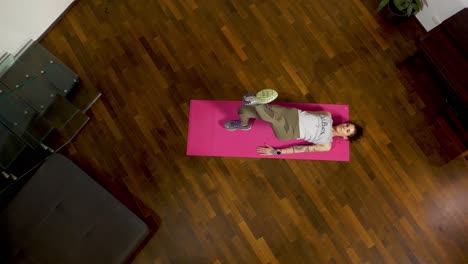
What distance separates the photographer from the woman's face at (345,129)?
2609 millimetres

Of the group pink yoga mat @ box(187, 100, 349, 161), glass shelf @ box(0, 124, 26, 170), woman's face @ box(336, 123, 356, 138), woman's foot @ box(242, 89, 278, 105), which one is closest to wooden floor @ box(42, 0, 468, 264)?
pink yoga mat @ box(187, 100, 349, 161)

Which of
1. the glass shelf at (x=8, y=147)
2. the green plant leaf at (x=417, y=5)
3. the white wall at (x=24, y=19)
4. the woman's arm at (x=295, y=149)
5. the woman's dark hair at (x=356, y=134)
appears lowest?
the woman's dark hair at (x=356, y=134)

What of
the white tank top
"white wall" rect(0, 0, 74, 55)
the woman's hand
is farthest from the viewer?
the woman's hand

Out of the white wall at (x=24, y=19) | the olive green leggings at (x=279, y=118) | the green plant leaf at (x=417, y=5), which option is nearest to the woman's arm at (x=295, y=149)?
the olive green leggings at (x=279, y=118)

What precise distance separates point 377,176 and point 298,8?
1.50m

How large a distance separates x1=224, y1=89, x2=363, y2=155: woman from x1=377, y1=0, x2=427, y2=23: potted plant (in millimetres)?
950

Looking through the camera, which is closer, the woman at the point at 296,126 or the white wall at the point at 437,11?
the woman at the point at 296,126

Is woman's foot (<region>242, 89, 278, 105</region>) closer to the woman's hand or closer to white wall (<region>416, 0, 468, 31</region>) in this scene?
the woman's hand

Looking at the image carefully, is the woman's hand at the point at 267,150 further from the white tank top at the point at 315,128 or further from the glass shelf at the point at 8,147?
the glass shelf at the point at 8,147

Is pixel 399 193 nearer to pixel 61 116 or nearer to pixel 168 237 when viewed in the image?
pixel 168 237

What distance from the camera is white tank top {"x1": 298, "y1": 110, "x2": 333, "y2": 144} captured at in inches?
100

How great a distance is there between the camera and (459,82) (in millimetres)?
2334

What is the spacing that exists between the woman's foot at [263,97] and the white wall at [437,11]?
1.53 m

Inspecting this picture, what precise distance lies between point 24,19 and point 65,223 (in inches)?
59.1
